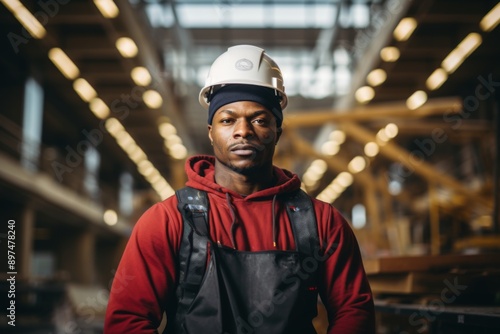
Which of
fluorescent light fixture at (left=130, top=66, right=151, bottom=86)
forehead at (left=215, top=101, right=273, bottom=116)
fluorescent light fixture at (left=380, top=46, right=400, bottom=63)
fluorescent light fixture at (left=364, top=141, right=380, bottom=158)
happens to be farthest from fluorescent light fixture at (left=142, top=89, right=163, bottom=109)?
forehead at (left=215, top=101, right=273, bottom=116)

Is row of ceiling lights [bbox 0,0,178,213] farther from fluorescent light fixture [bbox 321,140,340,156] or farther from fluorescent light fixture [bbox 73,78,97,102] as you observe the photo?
fluorescent light fixture [bbox 321,140,340,156]

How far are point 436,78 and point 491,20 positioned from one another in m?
3.43

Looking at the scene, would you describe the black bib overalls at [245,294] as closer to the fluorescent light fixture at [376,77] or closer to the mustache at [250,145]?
the mustache at [250,145]

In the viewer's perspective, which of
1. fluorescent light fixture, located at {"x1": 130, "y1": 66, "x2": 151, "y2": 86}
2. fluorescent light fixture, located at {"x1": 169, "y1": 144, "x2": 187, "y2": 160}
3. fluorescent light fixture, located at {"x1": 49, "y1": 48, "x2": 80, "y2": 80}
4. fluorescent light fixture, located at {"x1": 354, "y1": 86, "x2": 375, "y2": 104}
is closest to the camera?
fluorescent light fixture, located at {"x1": 49, "y1": 48, "x2": 80, "y2": 80}

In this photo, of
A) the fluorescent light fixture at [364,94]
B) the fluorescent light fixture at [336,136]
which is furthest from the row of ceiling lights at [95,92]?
the fluorescent light fixture at [364,94]

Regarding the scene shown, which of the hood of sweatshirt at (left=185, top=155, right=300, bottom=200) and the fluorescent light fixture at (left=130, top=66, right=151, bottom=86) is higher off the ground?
the fluorescent light fixture at (left=130, top=66, right=151, bottom=86)

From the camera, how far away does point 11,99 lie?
67.7 feet

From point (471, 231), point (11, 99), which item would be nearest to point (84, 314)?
point (11, 99)

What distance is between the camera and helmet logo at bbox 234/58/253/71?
318 cm

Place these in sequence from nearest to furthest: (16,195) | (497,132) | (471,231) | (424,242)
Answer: (497,132) < (471,231) < (424,242) < (16,195)

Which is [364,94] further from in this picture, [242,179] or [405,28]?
[242,179]

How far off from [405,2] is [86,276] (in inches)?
765

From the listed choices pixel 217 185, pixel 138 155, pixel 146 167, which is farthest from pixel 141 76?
pixel 217 185

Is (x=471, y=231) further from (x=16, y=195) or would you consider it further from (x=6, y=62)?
(x=6, y=62)
